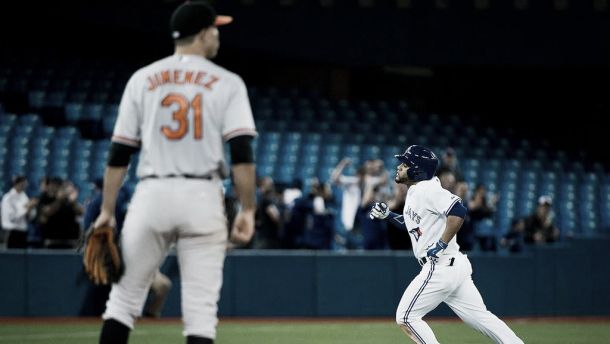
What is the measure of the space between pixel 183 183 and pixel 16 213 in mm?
10645

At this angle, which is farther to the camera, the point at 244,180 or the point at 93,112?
the point at 93,112

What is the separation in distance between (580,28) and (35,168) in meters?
12.2

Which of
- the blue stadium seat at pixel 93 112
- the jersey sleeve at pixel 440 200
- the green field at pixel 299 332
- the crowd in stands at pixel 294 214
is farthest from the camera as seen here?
the blue stadium seat at pixel 93 112

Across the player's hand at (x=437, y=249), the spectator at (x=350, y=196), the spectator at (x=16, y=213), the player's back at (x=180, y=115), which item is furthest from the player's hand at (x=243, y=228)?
the spectator at (x=16, y=213)

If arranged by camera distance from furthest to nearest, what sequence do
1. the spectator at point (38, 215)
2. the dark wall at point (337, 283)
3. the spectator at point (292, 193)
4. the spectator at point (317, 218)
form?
1. the spectator at point (292, 193)
2. the spectator at point (317, 218)
3. the spectator at point (38, 215)
4. the dark wall at point (337, 283)

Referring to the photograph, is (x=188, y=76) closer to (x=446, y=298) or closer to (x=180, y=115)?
(x=180, y=115)

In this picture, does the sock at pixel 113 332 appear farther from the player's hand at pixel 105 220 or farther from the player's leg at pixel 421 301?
the player's leg at pixel 421 301

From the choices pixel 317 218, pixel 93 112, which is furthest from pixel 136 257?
pixel 93 112

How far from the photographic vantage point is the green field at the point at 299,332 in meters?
11.2

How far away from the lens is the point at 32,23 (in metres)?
24.2

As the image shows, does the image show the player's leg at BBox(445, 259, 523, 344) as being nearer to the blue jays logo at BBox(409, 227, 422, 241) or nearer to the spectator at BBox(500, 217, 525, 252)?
the blue jays logo at BBox(409, 227, 422, 241)

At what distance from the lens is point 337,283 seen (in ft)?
49.2

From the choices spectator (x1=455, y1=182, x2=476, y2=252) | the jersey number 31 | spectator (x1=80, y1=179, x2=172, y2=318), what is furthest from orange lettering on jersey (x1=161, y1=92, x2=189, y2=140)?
spectator (x1=455, y1=182, x2=476, y2=252)

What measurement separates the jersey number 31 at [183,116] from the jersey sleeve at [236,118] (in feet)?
0.37
